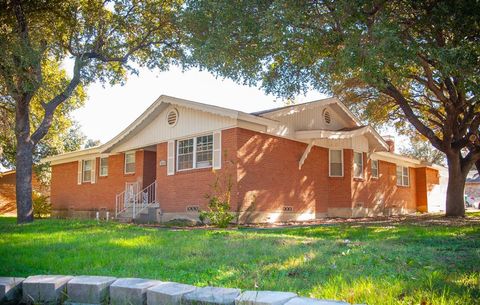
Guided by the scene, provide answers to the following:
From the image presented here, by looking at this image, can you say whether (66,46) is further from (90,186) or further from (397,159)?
(397,159)

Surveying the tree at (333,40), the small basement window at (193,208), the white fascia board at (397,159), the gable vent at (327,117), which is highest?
the tree at (333,40)

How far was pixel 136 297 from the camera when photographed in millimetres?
3922

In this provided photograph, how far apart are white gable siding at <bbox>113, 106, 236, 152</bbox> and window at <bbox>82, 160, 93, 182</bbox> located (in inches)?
165

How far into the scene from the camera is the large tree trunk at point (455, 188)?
19.2 meters

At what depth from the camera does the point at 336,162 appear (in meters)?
19.9

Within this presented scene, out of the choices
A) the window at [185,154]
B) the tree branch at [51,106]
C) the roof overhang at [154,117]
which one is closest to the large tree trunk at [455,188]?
the roof overhang at [154,117]

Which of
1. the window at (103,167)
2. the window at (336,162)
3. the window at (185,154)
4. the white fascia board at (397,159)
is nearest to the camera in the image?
the window at (185,154)

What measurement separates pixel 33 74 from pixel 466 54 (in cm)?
1390

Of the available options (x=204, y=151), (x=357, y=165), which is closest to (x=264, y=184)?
(x=204, y=151)

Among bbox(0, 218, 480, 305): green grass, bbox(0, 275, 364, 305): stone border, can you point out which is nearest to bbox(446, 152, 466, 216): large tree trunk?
bbox(0, 218, 480, 305): green grass

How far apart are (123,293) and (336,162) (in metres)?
16.8

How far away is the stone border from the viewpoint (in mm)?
3426

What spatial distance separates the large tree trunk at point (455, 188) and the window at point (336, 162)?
4.59 m

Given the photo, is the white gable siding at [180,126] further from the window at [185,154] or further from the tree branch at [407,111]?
the tree branch at [407,111]
